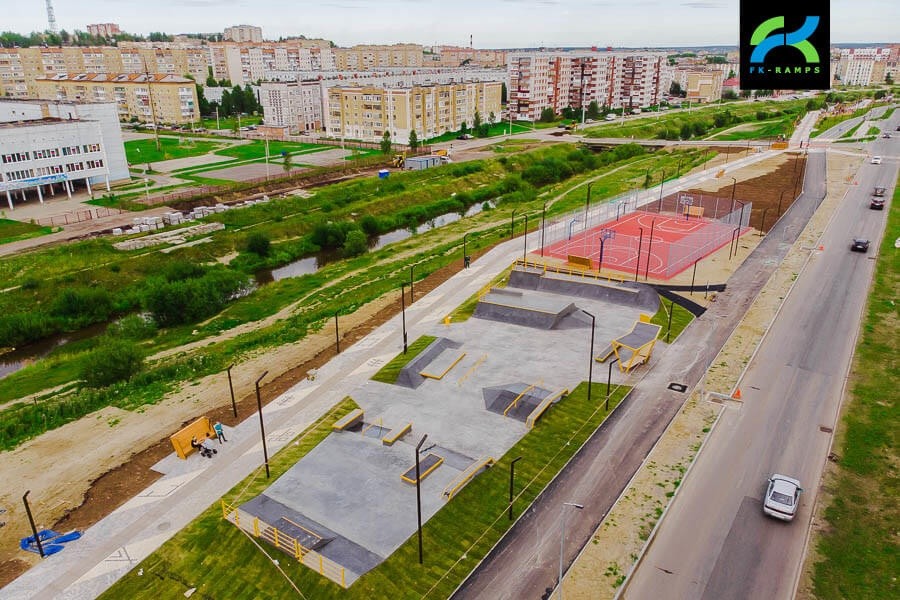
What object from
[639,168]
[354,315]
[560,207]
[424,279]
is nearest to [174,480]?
[354,315]

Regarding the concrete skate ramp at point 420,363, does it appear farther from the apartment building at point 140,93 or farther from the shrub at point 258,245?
the apartment building at point 140,93

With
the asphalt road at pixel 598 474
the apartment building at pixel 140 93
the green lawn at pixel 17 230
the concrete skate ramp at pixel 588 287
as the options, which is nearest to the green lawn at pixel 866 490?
the asphalt road at pixel 598 474

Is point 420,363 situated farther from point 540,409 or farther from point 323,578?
point 323,578

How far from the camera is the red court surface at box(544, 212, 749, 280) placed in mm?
43219

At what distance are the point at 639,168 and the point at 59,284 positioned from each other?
69.2 metres

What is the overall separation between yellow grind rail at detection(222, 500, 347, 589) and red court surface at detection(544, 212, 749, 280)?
29.6 meters

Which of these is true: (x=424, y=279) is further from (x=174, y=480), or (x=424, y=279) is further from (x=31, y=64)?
(x=31, y=64)

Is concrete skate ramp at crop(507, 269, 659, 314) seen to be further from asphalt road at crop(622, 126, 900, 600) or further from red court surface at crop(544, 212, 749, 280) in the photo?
asphalt road at crop(622, 126, 900, 600)

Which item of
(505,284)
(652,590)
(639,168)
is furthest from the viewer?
(639,168)

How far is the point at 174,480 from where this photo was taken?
74.5 feet

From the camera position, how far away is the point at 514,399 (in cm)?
2650

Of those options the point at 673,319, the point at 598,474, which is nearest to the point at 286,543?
the point at 598,474

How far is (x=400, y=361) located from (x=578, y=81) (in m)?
126

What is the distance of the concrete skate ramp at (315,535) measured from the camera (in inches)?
725
